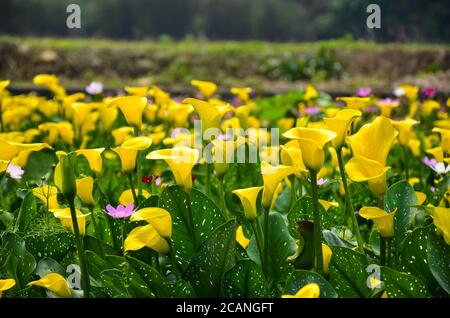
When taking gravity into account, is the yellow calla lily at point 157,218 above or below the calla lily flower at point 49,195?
above

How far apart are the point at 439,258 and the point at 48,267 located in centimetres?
73

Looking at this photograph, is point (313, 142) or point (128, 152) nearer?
point (313, 142)

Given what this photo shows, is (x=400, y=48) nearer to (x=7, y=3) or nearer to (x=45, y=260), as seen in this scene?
(x=45, y=260)

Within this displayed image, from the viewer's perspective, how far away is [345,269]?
1.23 meters

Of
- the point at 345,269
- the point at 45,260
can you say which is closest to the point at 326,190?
the point at 345,269

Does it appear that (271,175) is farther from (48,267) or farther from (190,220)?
(48,267)

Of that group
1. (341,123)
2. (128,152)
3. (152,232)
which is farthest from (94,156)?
(341,123)

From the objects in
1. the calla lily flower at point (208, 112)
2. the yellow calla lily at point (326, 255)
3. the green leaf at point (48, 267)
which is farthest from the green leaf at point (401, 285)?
the green leaf at point (48, 267)

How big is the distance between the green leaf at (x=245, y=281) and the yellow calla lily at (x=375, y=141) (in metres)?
0.28

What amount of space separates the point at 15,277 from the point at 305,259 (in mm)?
553

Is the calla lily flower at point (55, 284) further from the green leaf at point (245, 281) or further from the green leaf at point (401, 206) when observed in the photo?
the green leaf at point (401, 206)

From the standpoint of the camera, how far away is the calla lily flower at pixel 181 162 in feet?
4.09

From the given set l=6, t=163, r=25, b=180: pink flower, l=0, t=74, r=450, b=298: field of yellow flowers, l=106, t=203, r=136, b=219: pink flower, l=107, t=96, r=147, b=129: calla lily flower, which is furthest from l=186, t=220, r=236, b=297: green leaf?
l=6, t=163, r=25, b=180: pink flower

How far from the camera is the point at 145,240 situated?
1.23m
